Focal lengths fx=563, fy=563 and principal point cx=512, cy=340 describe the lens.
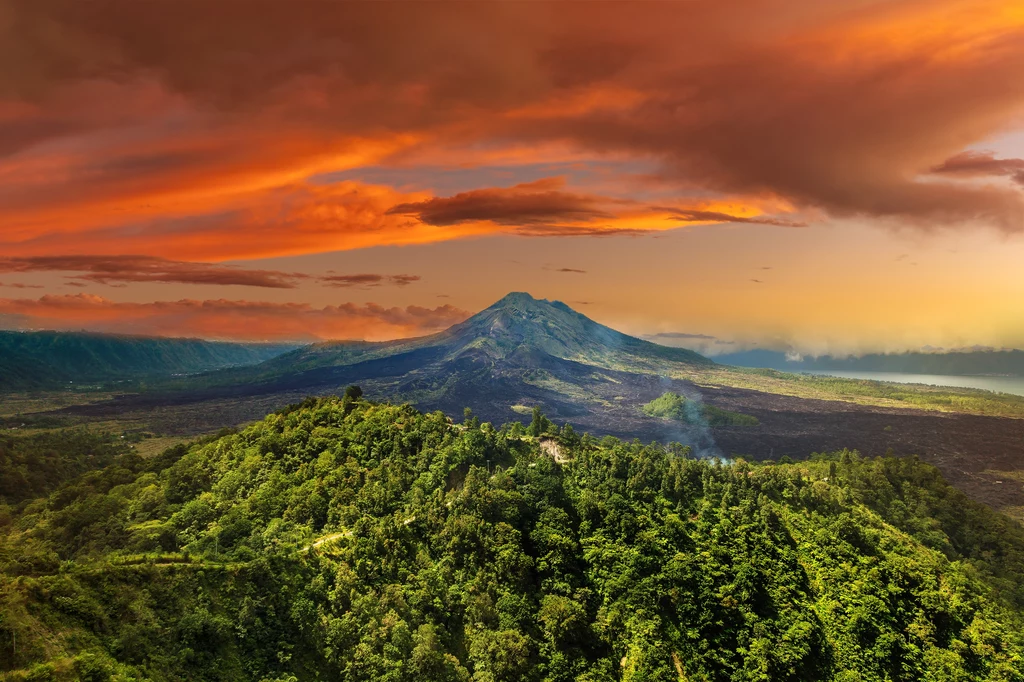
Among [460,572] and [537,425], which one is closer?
[460,572]

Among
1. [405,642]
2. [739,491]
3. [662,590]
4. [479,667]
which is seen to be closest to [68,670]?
[405,642]

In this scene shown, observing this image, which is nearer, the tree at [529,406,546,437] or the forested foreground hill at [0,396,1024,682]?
the forested foreground hill at [0,396,1024,682]

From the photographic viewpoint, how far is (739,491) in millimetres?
89812

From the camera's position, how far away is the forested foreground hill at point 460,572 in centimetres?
4500

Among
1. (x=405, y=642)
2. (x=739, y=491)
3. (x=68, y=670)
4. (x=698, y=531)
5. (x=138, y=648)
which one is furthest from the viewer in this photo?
(x=739, y=491)

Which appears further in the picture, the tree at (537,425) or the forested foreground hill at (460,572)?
the tree at (537,425)

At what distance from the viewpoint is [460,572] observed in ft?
198

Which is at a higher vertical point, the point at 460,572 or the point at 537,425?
the point at 537,425

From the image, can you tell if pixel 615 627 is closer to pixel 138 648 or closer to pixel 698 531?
pixel 698 531

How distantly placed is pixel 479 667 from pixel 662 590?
23770mm

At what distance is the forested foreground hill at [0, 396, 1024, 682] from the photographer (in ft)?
148

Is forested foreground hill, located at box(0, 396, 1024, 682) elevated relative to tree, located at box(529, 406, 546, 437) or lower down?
lower down

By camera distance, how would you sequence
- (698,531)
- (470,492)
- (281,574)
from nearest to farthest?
(281,574) → (470,492) → (698,531)

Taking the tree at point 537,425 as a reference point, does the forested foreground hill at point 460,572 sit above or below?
below
